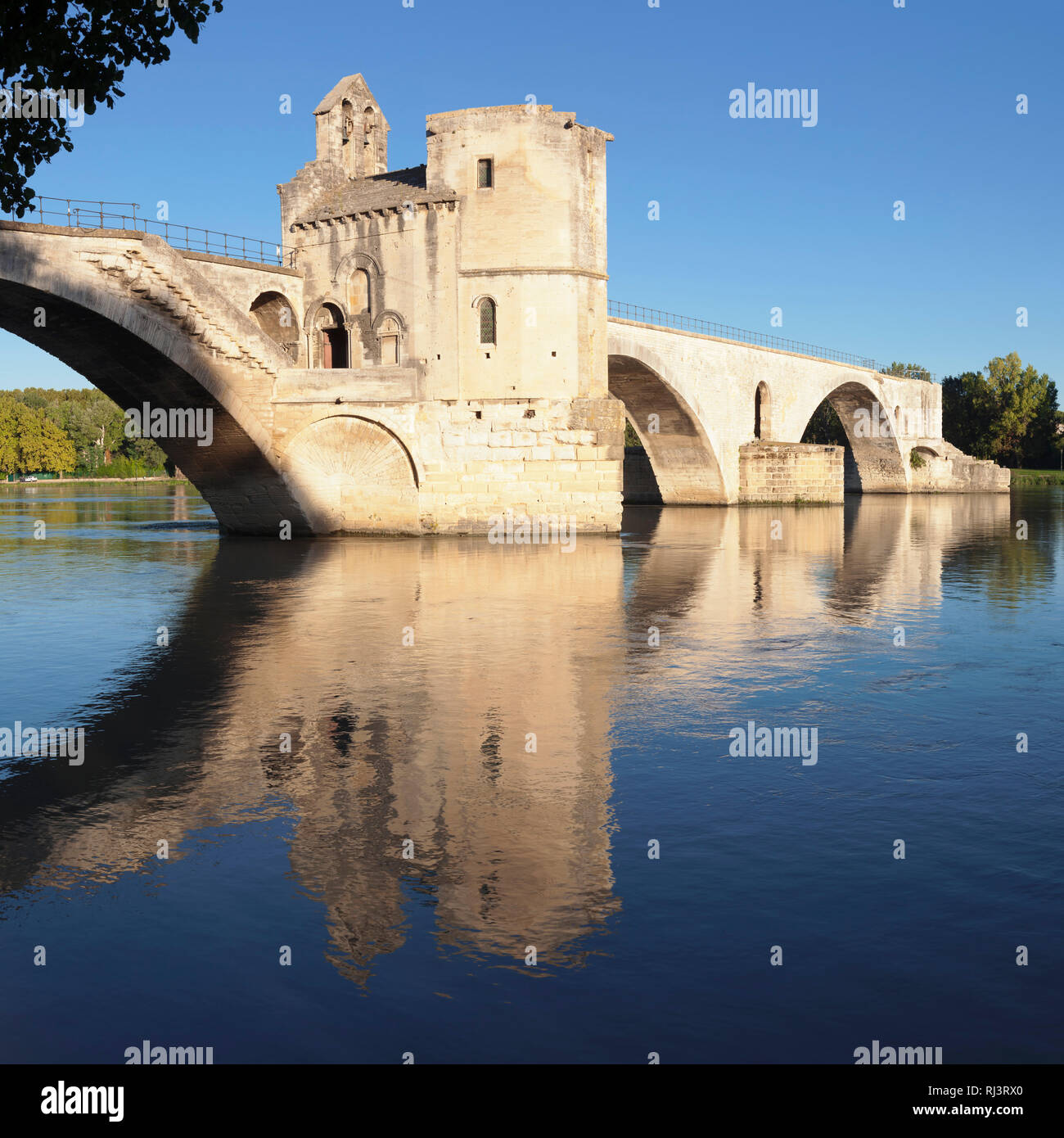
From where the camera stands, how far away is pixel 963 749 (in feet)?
26.9

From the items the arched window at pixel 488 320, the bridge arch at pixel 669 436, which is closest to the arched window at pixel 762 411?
the bridge arch at pixel 669 436

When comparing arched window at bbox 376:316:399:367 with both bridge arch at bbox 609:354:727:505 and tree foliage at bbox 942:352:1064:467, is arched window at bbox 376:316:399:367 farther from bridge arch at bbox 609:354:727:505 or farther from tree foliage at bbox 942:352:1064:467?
tree foliage at bbox 942:352:1064:467

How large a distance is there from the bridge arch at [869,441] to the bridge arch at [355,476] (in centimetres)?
4282

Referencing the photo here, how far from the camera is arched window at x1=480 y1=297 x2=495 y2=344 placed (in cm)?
3136

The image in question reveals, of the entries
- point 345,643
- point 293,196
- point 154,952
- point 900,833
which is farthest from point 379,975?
point 293,196

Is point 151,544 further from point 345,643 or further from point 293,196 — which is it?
point 345,643

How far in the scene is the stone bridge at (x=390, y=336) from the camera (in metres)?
26.8

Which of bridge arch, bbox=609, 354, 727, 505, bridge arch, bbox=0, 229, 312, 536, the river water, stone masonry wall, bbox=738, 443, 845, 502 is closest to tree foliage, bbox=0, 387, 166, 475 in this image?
bridge arch, bbox=609, 354, 727, 505

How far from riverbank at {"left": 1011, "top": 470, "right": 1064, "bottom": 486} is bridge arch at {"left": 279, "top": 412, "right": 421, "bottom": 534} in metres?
74.7

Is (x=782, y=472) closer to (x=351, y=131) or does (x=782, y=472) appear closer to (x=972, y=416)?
(x=351, y=131)

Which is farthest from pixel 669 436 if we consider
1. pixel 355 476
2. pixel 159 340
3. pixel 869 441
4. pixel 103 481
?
pixel 103 481

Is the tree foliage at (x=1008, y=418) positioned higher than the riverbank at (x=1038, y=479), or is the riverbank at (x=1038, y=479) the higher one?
the tree foliage at (x=1008, y=418)

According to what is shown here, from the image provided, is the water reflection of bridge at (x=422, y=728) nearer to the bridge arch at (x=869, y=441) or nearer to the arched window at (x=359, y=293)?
the arched window at (x=359, y=293)

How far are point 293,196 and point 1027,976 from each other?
112ft
